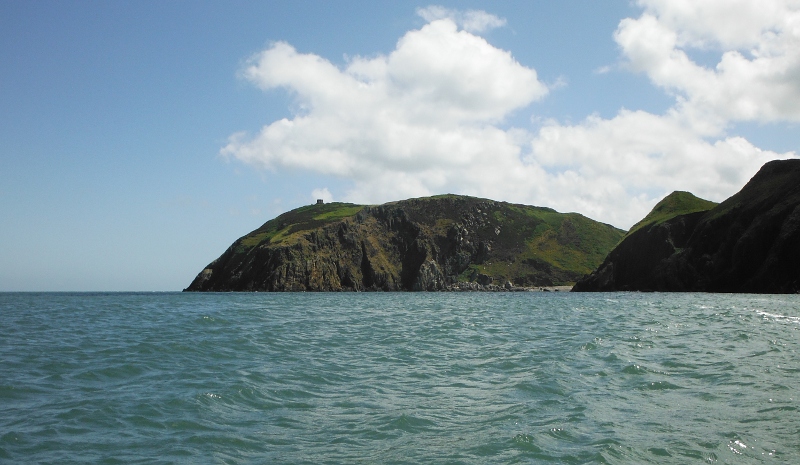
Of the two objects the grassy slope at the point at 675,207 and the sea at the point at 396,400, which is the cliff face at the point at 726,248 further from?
the sea at the point at 396,400

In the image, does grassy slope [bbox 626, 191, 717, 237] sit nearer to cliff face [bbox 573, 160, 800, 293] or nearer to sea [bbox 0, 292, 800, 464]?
cliff face [bbox 573, 160, 800, 293]

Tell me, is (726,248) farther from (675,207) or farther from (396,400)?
(396,400)

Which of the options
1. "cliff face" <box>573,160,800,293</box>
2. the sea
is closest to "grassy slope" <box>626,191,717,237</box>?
"cliff face" <box>573,160,800,293</box>

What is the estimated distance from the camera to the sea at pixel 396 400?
38.2 ft

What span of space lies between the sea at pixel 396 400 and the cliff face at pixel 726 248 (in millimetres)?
96142

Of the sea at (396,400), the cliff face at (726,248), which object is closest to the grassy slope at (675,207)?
the cliff face at (726,248)

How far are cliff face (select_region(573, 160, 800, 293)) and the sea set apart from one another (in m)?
96.1

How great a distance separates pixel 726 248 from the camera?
127500 millimetres

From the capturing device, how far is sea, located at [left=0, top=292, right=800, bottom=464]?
11633 mm

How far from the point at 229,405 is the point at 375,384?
4709 millimetres

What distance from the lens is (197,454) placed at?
11.5m

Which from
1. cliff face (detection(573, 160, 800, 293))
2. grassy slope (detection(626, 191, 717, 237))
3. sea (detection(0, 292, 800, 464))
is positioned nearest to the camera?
sea (detection(0, 292, 800, 464))

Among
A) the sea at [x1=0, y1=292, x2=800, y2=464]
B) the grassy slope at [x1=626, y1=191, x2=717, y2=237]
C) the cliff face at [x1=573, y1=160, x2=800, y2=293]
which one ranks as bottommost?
the sea at [x1=0, y1=292, x2=800, y2=464]

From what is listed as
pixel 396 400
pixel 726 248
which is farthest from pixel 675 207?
pixel 396 400
